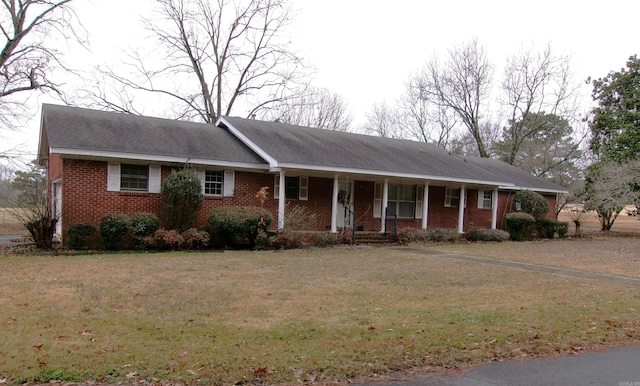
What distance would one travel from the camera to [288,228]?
630 inches

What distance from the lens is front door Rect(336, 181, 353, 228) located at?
1978 centimetres

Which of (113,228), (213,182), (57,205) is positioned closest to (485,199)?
(213,182)

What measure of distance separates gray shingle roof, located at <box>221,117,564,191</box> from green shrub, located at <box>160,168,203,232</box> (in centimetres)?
304

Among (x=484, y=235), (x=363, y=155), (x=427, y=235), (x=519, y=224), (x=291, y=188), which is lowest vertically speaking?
(x=484, y=235)

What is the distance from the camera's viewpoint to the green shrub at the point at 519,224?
901 inches

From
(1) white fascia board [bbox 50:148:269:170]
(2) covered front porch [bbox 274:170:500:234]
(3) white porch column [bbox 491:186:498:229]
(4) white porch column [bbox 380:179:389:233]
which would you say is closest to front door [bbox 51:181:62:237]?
(1) white fascia board [bbox 50:148:269:170]

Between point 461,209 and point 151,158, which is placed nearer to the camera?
point 151,158

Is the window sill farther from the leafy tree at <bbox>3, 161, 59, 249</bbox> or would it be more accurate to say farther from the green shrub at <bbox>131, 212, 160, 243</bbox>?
the leafy tree at <bbox>3, 161, 59, 249</bbox>

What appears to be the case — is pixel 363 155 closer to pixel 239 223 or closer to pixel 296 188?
pixel 296 188

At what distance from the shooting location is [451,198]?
77.7 ft

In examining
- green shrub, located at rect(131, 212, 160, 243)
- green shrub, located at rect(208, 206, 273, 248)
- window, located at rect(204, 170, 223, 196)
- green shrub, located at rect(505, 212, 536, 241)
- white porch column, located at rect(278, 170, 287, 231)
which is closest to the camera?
green shrub, located at rect(131, 212, 160, 243)

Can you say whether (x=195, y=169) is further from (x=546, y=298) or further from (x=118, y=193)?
(x=546, y=298)

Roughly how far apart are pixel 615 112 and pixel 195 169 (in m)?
26.9

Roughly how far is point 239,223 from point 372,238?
19.9 ft
